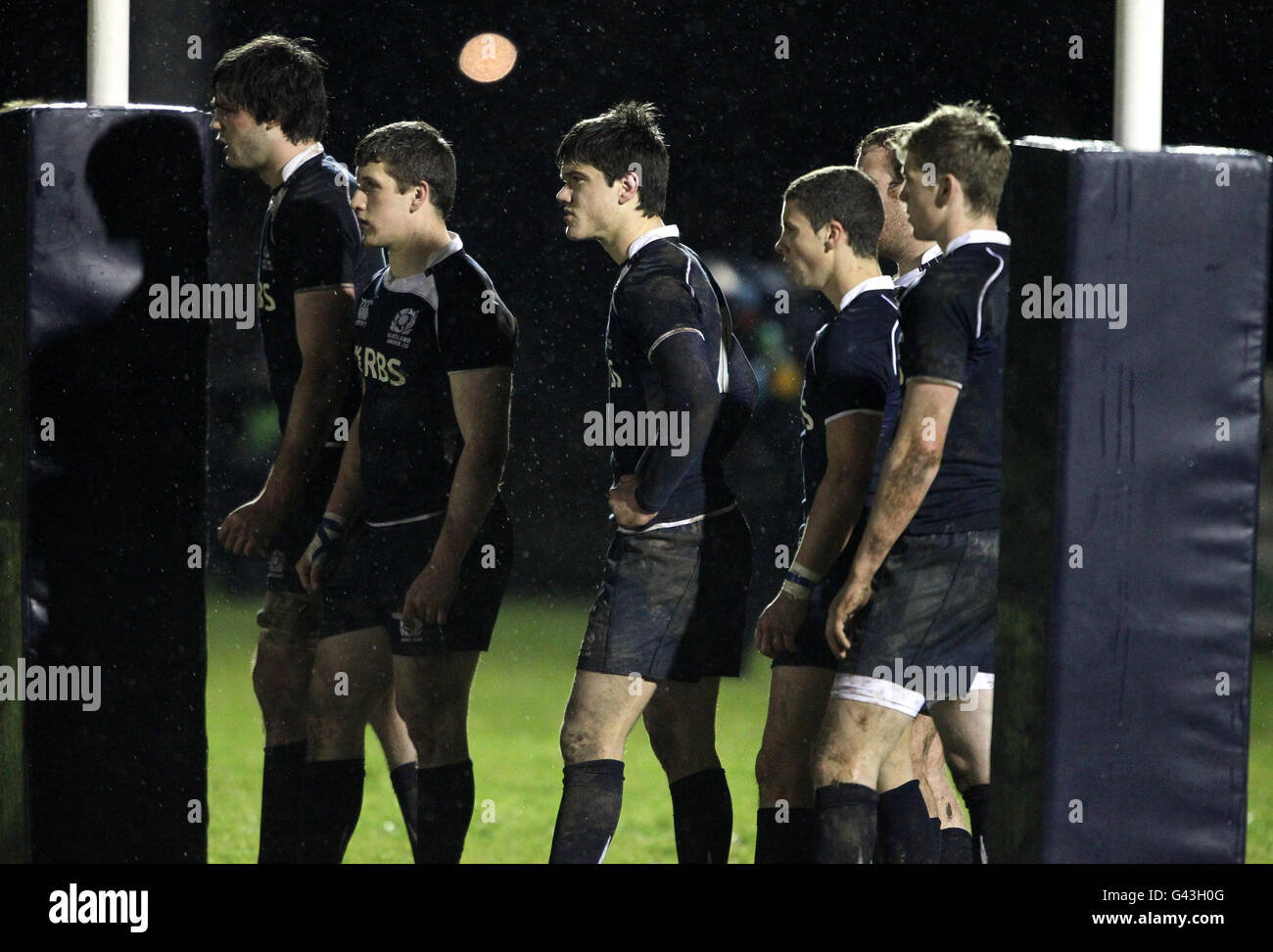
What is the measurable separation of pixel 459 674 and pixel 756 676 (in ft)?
14.3

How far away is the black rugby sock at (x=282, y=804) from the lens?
14.9 ft

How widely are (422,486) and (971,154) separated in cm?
166

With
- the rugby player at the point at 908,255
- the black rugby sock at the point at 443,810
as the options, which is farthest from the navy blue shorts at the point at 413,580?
the rugby player at the point at 908,255

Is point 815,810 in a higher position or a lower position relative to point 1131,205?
lower

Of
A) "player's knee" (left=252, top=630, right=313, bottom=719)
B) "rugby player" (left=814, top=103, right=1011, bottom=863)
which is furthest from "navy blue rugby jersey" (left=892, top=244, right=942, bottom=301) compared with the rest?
"player's knee" (left=252, top=630, right=313, bottom=719)

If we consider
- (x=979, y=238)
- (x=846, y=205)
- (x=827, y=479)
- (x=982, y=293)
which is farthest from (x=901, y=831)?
(x=846, y=205)

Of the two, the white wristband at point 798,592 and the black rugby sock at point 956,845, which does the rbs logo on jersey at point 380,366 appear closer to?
the white wristband at point 798,592

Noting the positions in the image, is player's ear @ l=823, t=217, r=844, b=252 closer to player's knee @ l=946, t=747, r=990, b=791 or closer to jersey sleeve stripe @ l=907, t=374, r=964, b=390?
jersey sleeve stripe @ l=907, t=374, r=964, b=390

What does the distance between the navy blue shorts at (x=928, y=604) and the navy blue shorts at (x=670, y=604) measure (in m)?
0.40

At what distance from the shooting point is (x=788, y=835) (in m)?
4.18
